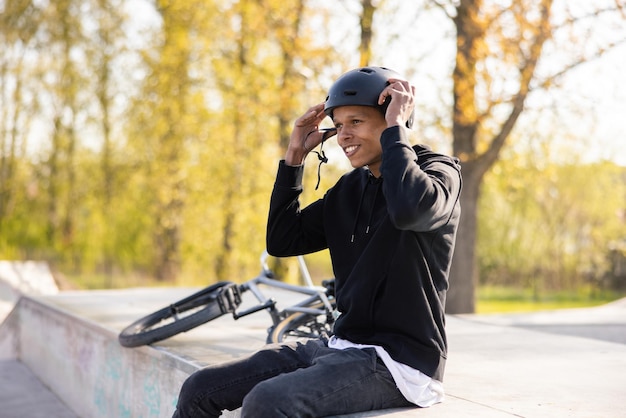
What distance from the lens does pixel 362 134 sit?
289 centimetres

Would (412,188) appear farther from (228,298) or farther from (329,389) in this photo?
(228,298)

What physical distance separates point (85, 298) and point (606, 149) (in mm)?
13590

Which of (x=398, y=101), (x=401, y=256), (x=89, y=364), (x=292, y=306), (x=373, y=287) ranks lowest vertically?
(x=89, y=364)

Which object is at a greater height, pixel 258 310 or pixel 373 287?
pixel 373 287

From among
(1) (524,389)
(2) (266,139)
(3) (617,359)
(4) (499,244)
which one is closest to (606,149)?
(4) (499,244)

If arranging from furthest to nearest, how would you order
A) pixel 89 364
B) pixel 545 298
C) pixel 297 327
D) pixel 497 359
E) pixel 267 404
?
1. pixel 545 298
2. pixel 89 364
3. pixel 297 327
4. pixel 497 359
5. pixel 267 404

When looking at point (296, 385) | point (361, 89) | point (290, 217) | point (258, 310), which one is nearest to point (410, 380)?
point (296, 385)

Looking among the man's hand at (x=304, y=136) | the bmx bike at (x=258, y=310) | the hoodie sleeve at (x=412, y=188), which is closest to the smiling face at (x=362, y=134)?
the hoodie sleeve at (x=412, y=188)

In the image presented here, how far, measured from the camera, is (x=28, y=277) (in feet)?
40.3

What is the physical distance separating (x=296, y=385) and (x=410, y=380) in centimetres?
48

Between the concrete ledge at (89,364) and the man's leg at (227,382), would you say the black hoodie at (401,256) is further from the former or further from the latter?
the concrete ledge at (89,364)

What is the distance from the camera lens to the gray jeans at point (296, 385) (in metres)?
2.45

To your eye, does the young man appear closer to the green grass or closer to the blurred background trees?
the blurred background trees

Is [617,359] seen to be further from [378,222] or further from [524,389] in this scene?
[378,222]
